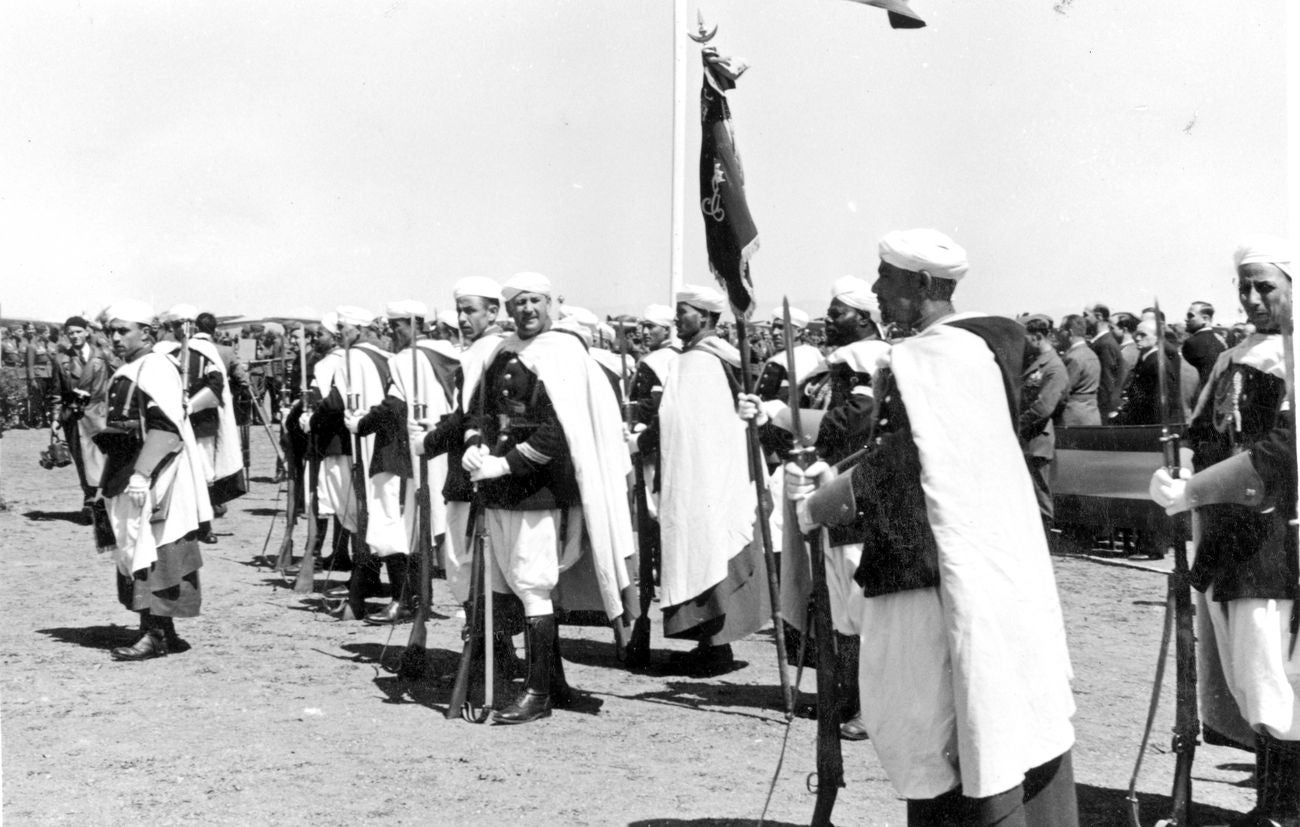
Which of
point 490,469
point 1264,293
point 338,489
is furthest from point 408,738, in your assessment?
point 338,489

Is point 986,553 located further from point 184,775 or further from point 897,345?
point 184,775

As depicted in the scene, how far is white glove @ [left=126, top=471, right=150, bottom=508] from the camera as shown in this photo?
25.7 feet

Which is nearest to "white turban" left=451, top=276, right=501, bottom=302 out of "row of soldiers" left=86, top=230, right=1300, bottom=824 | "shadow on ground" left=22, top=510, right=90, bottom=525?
"row of soldiers" left=86, top=230, right=1300, bottom=824

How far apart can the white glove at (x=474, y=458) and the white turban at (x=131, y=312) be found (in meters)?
2.73

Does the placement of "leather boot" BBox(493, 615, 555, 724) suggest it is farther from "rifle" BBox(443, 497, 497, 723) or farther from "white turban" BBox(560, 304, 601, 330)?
"white turban" BBox(560, 304, 601, 330)

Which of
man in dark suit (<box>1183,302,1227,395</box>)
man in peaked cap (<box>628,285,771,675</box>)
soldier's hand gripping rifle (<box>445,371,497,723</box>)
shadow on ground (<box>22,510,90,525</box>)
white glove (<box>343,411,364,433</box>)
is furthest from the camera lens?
shadow on ground (<box>22,510,90,525</box>)

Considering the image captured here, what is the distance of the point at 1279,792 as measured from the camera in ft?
15.0

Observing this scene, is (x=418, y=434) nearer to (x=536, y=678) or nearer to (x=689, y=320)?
(x=536, y=678)

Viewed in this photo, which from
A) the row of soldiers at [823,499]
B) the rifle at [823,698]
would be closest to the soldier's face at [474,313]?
the row of soldiers at [823,499]

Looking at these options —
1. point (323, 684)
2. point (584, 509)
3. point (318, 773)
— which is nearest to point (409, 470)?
point (323, 684)

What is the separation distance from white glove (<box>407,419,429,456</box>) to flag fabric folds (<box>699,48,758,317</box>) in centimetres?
241

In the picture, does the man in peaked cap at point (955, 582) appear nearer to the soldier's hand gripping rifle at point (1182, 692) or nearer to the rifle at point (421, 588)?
the soldier's hand gripping rifle at point (1182, 692)

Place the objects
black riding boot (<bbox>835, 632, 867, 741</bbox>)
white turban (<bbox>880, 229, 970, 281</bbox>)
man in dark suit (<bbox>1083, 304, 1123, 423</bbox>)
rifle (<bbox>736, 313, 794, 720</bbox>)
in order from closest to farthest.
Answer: white turban (<bbox>880, 229, 970, 281</bbox>) → rifle (<bbox>736, 313, 794, 720</bbox>) → black riding boot (<bbox>835, 632, 867, 741</bbox>) → man in dark suit (<bbox>1083, 304, 1123, 423</bbox>)

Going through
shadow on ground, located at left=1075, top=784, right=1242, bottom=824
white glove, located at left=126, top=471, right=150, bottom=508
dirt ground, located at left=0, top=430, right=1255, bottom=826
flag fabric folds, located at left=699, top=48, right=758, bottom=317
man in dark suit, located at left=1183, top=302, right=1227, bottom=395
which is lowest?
dirt ground, located at left=0, top=430, right=1255, bottom=826
